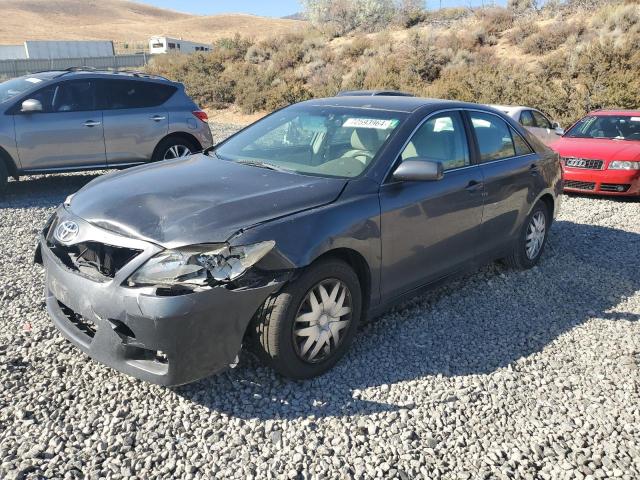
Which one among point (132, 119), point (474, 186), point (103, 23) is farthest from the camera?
point (103, 23)

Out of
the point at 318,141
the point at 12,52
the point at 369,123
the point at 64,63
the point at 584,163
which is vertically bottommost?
the point at 12,52

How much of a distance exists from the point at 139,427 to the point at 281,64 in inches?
1060

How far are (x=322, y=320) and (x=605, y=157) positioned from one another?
24.7ft

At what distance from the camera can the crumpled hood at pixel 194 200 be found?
10.0ft

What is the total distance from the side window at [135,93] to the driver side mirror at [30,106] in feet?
3.38

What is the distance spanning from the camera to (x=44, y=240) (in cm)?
366

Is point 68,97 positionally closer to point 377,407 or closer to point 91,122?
point 91,122

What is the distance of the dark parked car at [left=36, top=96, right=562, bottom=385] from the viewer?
2949mm

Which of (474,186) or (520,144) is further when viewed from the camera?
(520,144)

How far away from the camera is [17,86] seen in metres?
8.08

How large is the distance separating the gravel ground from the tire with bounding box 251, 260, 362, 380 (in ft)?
0.54

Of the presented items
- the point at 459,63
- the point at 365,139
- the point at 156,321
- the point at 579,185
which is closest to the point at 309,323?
the point at 156,321

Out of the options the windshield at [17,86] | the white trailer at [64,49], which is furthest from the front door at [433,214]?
the white trailer at [64,49]

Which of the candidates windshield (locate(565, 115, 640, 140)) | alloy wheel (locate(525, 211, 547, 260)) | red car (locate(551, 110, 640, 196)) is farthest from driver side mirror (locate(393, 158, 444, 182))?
windshield (locate(565, 115, 640, 140))
